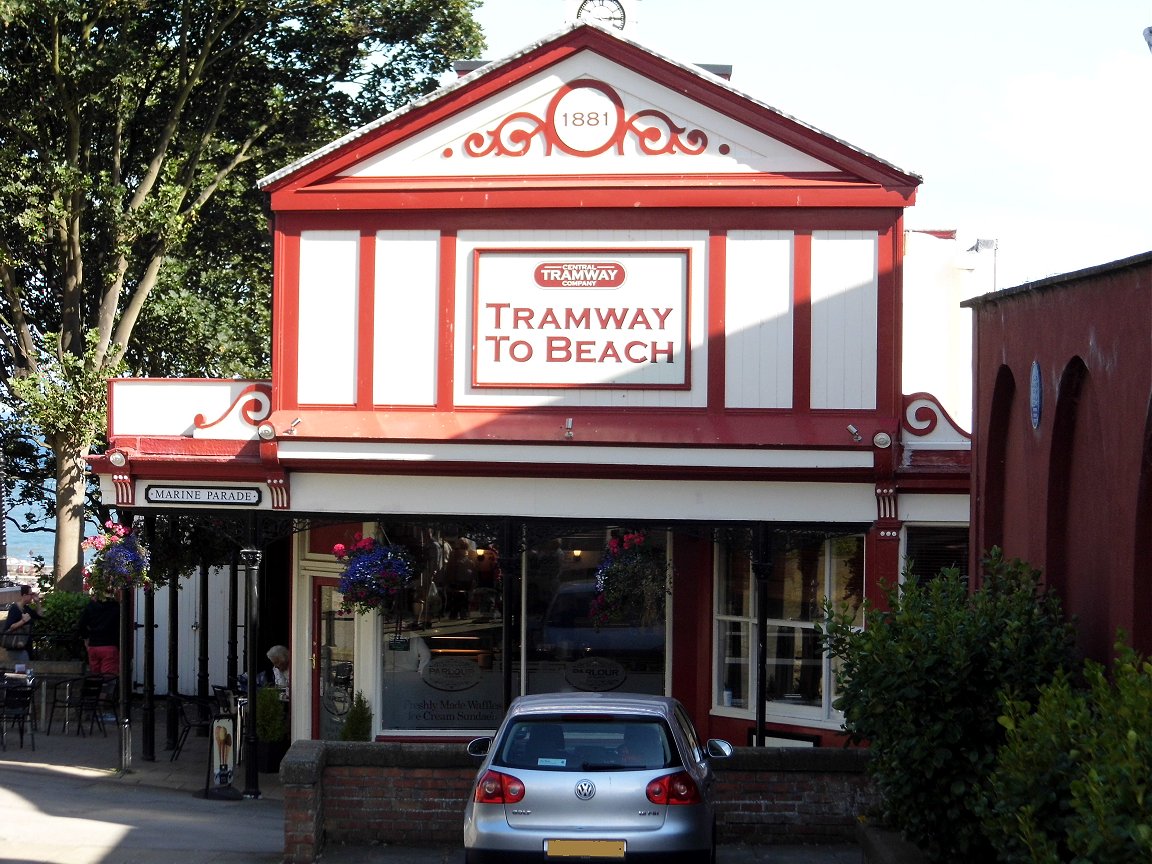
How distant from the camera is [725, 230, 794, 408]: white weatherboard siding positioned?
50.8 feet

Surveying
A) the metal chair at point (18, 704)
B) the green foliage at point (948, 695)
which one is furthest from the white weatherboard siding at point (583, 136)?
the metal chair at point (18, 704)

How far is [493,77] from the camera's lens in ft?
50.7

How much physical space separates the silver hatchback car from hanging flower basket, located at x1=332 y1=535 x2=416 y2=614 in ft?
18.8

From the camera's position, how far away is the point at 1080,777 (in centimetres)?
609

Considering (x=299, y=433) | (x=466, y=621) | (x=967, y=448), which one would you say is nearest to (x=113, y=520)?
(x=299, y=433)

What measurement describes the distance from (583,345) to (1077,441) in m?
6.74

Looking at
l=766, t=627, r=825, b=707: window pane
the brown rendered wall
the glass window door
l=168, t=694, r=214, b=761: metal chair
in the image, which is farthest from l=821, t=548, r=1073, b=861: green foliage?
l=168, t=694, r=214, b=761: metal chair

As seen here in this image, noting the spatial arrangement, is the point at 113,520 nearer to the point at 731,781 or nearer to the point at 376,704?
the point at 376,704

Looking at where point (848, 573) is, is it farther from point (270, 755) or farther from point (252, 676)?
point (270, 755)

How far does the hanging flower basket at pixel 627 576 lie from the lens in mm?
15688

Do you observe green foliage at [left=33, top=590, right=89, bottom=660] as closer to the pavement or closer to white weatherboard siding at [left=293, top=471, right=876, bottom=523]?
the pavement

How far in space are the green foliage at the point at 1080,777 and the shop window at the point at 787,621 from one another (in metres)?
8.35

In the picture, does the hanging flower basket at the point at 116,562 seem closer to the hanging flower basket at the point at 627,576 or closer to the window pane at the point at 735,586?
the hanging flower basket at the point at 627,576

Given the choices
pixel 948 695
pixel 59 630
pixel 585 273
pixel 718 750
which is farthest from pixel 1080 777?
pixel 59 630
